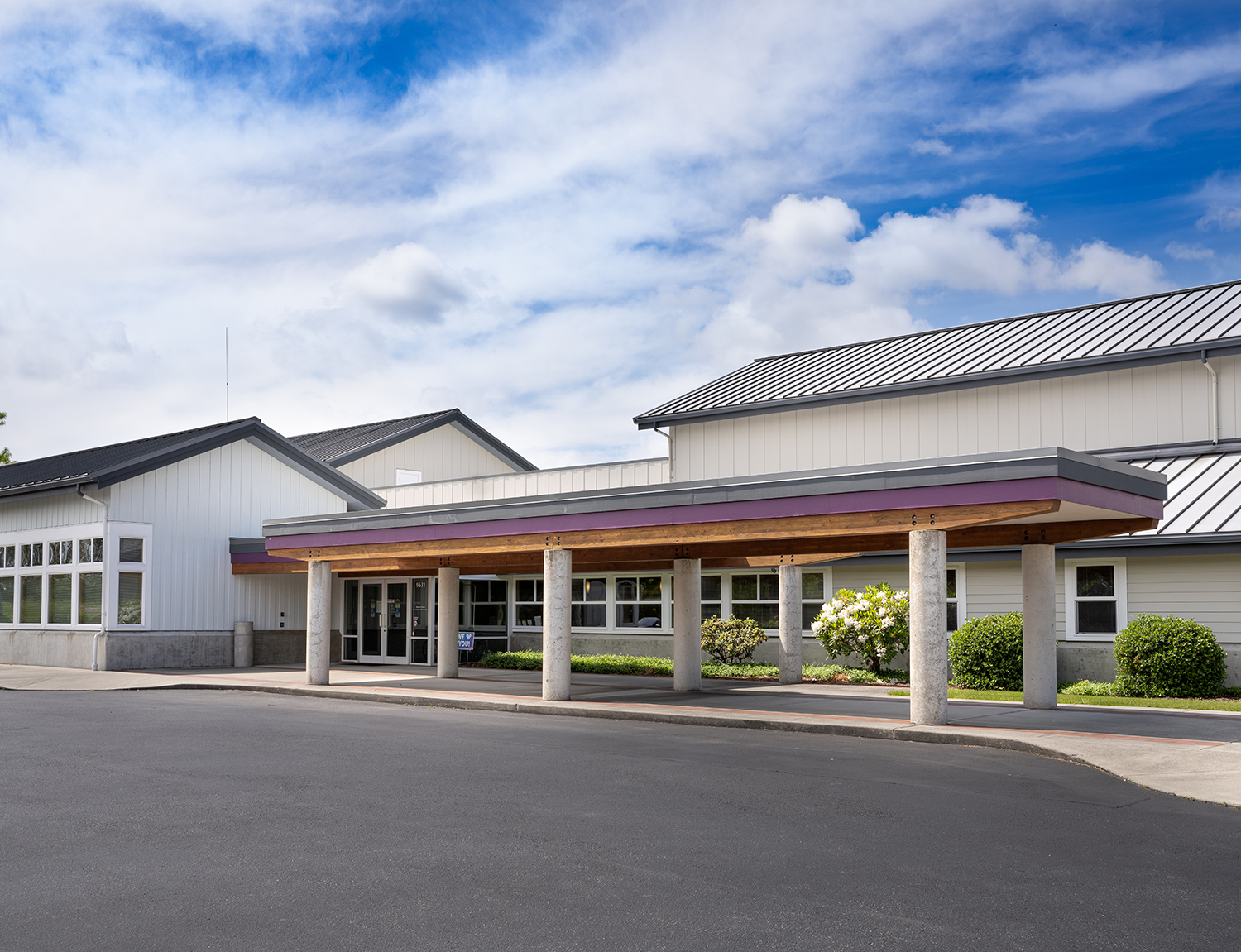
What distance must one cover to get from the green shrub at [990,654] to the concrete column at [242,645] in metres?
16.8

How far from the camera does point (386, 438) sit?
3684cm

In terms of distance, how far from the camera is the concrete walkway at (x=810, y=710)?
36.9 ft

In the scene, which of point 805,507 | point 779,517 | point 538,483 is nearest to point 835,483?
point 805,507

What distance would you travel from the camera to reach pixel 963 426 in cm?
2506

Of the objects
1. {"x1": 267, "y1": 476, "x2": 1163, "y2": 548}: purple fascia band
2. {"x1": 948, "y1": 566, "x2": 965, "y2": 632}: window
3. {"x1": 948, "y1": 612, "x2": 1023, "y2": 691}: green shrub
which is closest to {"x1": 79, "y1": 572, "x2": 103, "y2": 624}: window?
{"x1": 267, "y1": 476, "x2": 1163, "y2": 548}: purple fascia band

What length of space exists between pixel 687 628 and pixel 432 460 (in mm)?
→ 20189

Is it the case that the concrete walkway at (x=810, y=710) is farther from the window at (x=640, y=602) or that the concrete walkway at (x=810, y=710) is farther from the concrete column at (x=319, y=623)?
the window at (x=640, y=602)

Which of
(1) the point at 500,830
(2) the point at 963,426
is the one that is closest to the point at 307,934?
(1) the point at 500,830

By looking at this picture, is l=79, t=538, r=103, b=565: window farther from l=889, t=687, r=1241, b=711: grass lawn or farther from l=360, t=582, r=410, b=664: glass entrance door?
l=889, t=687, r=1241, b=711: grass lawn

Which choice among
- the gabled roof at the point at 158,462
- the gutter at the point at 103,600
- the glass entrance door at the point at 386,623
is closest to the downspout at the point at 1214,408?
the glass entrance door at the point at 386,623

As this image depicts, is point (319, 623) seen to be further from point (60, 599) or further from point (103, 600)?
point (60, 599)

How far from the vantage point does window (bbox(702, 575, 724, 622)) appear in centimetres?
2723

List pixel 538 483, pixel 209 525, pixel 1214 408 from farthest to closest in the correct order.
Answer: pixel 538 483 < pixel 209 525 < pixel 1214 408

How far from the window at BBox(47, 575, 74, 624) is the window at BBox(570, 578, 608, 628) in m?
12.3
